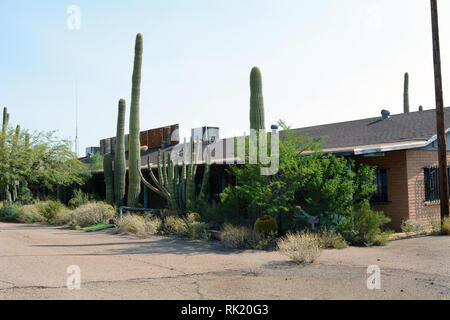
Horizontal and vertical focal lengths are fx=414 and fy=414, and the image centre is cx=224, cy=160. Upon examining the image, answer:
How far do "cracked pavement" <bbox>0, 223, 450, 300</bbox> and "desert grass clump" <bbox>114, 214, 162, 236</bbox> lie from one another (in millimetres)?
2160

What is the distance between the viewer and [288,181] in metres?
12.1

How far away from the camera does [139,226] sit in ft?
48.2

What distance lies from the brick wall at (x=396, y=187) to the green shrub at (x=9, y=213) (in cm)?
1826

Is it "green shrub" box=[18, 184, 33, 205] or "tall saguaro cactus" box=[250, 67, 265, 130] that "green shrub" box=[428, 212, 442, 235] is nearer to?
"tall saguaro cactus" box=[250, 67, 265, 130]

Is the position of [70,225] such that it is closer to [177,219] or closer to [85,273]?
[177,219]

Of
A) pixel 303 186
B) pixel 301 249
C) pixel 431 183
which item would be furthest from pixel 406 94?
pixel 301 249

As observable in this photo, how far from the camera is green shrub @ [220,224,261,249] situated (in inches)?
446

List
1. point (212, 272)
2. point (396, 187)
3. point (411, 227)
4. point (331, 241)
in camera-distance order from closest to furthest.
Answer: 1. point (212, 272)
2. point (331, 241)
3. point (411, 227)
4. point (396, 187)

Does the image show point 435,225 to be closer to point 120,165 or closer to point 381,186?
point 381,186

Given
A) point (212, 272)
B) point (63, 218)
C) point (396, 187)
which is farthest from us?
point (63, 218)

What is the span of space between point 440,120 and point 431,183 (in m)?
2.60

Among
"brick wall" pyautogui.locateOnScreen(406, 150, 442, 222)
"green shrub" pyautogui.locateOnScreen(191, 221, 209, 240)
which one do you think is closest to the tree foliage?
"green shrub" pyautogui.locateOnScreen(191, 221, 209, 240)

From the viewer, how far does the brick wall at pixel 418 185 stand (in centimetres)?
1384

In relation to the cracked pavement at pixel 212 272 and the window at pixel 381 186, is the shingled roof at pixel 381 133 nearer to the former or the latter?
the window at pixel 381 186
